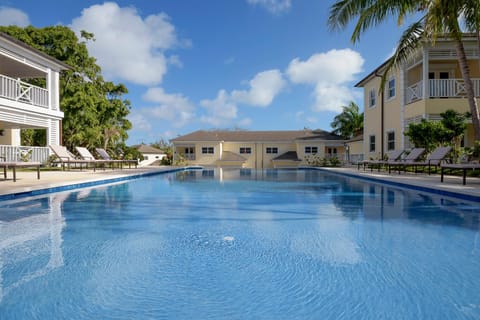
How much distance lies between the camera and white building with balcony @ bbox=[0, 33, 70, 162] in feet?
45.6

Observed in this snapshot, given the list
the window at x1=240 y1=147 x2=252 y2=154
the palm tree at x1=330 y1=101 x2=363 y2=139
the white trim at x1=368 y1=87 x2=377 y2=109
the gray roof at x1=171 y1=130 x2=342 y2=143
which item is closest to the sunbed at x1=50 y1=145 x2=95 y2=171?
the white trim at x1=368 y1=87 x2=377 y2=109

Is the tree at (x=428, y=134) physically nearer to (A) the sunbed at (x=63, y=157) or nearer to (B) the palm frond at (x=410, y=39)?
(B) the palm frond at (x=410, y=39)

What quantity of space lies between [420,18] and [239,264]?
1425cm

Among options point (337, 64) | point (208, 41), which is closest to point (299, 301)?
point (337, 64)

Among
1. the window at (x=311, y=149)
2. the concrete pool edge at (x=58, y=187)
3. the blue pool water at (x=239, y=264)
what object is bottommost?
the blue pool water at (x=239, y=264)

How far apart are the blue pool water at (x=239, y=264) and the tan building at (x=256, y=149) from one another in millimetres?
25553

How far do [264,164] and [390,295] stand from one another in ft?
101

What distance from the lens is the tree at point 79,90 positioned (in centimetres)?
2267

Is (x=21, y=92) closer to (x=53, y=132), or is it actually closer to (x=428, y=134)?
(x=53, y=132)

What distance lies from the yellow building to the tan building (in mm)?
9150

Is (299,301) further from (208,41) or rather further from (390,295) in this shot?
(208,41)

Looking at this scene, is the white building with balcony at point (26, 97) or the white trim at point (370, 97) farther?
the white trim at point (370, 97)

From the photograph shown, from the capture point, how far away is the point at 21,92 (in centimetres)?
1546

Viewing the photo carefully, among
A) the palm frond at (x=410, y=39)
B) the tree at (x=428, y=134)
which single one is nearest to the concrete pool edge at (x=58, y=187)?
the tree at (x=428, y=134)
